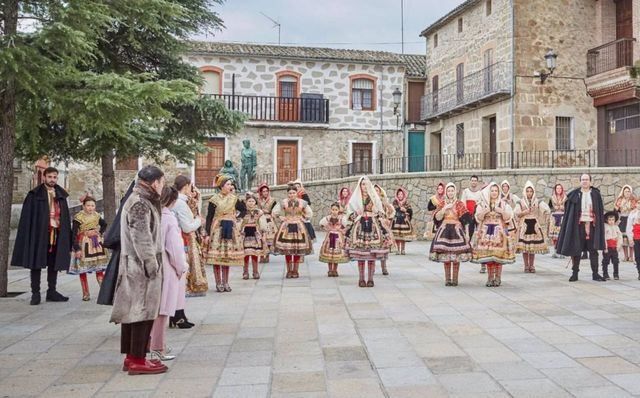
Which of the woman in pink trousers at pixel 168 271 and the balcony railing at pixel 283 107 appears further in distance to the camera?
the balcony railing at pixel 283 107

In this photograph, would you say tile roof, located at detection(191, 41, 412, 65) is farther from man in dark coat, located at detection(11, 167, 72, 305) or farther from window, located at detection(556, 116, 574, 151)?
man in dark coat, located at detection(11, 167, 72, 305)

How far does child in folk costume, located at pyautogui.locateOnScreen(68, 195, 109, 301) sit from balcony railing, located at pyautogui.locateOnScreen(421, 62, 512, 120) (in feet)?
58.9

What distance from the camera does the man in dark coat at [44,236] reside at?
8.72 metres

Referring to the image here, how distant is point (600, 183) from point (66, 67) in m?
15.8

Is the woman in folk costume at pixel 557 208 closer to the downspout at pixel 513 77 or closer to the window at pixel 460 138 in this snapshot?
the downspout at pixel 513 77

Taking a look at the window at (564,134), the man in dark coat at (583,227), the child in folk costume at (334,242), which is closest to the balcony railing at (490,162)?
the window at (564,134)

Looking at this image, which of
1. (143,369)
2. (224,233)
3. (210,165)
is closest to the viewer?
(143,369)

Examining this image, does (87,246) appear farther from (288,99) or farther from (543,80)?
(288,99)

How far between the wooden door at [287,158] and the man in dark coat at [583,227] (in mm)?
19037

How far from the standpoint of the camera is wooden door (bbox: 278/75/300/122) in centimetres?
2914

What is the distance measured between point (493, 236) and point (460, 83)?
18770mm

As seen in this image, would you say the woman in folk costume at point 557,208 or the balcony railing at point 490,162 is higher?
the balcony railing at point 490,162

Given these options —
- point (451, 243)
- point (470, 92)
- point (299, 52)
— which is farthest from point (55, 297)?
point (299, 52)

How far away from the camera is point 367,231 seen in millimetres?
10242
